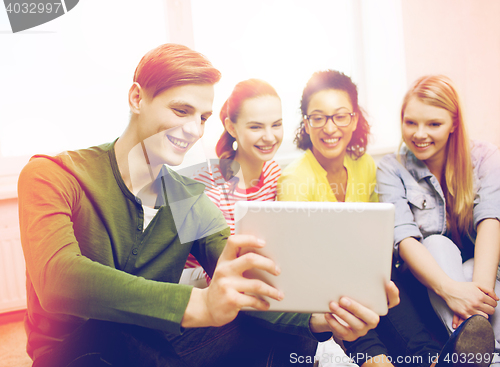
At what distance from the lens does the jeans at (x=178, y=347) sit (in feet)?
1.96

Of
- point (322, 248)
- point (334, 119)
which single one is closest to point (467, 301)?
point (322, 248)

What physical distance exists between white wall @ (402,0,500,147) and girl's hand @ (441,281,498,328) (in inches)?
52.6

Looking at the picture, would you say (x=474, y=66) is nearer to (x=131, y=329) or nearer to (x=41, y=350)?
(x=131, y=329)

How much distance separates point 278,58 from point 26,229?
147cm

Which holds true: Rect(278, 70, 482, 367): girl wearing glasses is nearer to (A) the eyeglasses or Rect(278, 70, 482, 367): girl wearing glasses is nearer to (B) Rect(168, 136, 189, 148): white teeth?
(A) the eyeglasses

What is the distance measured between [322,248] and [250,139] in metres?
0.72

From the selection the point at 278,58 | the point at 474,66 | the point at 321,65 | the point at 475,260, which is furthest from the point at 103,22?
the point at 474,66

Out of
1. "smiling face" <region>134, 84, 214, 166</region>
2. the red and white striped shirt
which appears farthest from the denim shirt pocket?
"smiling face" <region>134, 84, 214, 166</region>

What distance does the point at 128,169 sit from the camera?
2.39ft

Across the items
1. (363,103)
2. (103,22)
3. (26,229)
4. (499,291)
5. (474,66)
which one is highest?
(103,22)

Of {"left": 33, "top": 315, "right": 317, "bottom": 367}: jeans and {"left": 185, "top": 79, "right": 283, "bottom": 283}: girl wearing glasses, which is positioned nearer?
{"left": 33, "top": 315, "right": 317, "bottom": 367}: jeans

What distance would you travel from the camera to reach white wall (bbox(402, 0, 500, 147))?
6.08 feet

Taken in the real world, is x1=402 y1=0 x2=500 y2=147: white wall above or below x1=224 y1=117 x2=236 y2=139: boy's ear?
above

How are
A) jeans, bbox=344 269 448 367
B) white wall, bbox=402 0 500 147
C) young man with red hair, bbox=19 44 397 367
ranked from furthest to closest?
white wall, bbox=402 0 500 147 → jeans, bbox=344 269 448 367 → young man with red hair, bbox=19 44 397 367
